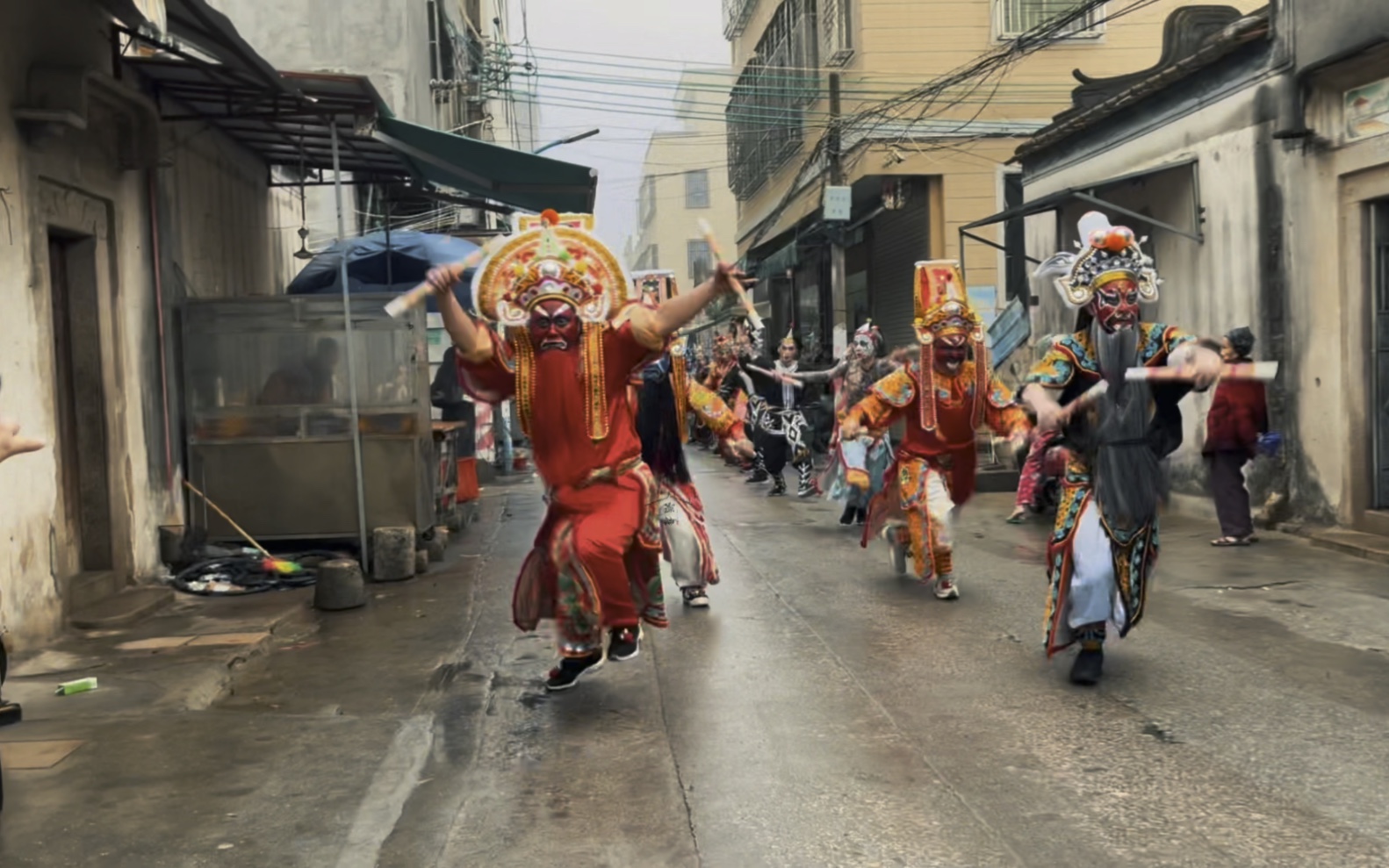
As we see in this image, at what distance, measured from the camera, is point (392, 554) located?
10062mm

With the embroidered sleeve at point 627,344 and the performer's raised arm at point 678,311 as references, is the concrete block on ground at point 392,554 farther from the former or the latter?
the performer's raised arm at point 678,311

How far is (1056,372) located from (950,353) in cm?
222

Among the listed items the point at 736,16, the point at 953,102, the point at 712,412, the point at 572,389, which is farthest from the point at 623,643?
the point at 736,16

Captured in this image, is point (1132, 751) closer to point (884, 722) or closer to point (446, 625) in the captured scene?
point (884, 722)

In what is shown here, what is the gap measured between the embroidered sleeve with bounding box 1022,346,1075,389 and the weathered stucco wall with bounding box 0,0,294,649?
5.49 metres

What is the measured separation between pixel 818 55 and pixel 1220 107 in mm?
12793

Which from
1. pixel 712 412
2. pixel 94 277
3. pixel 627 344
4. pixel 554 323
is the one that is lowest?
pixel 712 412

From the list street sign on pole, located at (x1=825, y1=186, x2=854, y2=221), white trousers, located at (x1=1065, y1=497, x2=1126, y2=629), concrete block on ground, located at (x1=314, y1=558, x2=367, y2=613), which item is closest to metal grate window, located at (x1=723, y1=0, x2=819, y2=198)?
street sign on pole, located at (x1=825, y1=186, x2=854, y2=221)

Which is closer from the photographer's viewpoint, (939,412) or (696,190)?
(939,412)

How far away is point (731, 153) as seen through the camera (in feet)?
129

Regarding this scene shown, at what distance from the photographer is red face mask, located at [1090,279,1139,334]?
6059 mm

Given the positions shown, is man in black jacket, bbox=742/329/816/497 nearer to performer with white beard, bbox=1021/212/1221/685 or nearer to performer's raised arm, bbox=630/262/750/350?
performer with white beard, bbox=1021/212/1221/685

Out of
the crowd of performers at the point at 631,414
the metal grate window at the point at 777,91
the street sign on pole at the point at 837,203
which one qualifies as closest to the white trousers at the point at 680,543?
the crowd of performers at the point at 631,414

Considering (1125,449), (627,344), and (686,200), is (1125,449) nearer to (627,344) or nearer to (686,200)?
(627,344)
